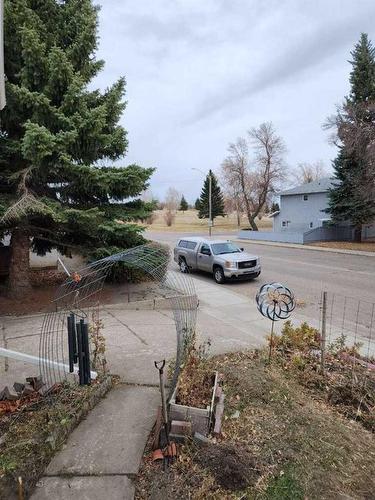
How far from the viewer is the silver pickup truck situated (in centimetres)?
1469

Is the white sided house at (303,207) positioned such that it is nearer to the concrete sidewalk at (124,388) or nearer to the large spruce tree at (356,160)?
the large spruce tree at (356,160)

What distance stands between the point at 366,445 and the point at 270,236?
110 ft

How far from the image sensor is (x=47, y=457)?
3.61 meters

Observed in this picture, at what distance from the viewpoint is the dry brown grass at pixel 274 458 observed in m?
3.20

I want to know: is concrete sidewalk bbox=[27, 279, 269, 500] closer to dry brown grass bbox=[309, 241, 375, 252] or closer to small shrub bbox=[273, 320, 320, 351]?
small shrub bbox=[273, 320, 320, 351]

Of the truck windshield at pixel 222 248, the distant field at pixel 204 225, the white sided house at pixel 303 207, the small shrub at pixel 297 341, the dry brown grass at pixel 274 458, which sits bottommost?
the distant field at pixel 204 225

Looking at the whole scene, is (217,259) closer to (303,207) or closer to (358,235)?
(358,235)

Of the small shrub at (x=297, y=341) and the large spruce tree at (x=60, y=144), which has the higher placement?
the large spruce tree at (x=60, y=144)

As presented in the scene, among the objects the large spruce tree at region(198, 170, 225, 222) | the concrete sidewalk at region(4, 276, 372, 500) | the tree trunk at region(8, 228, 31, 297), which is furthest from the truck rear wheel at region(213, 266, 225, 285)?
the large spruce tree at region(198, 170, 225, 222)

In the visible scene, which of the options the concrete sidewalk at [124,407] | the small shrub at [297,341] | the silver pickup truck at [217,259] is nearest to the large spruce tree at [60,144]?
the concrete sidewalk at [124,407]

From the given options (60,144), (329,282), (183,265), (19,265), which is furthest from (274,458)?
(183,265)

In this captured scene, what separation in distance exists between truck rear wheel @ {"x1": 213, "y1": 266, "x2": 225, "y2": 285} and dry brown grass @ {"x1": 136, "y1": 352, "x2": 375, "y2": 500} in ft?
33.1

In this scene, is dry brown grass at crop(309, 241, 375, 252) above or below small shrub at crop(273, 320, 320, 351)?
below

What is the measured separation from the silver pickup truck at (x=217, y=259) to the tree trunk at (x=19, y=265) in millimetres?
7515
